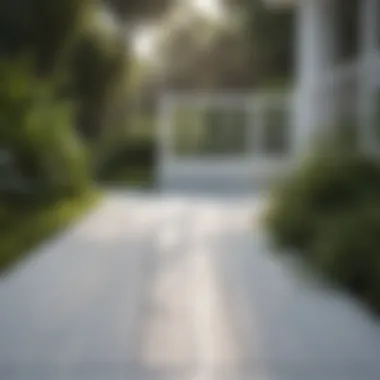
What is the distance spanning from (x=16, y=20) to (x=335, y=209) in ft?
20.2

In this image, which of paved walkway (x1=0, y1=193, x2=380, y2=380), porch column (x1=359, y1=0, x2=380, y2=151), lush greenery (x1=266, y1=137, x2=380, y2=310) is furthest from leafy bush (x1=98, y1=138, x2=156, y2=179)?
lush greenery (x1=266, y1=137, x2=380, y2=310)

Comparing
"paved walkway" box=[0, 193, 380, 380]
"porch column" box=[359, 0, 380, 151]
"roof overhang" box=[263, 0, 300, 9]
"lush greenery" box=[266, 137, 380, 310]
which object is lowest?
"paved walkway" box=[0, 193, 380, 380]

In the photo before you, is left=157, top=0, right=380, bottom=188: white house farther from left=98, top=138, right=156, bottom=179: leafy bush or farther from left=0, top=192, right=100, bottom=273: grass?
left=98, top=138, right=156, bottom=179: leafy bush

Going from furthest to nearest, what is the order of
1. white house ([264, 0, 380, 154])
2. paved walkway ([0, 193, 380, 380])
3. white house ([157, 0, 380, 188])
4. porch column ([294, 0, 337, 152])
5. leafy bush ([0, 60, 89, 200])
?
porch column ([294, 0, 337, 152])
leafy bush ([0, 60, 89, 200])
white house ([157, 0, 380, 188])
white house ([264, 0, 380, 154])
paved walkway ([0, 193, 380, 380])

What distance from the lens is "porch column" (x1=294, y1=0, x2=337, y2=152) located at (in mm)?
13305

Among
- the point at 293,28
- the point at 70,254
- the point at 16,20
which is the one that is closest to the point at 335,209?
the point at 70,254

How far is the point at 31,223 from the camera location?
11086 millimetres

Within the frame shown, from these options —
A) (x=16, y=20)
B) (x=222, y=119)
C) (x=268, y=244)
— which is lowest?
(x=268, y=244)

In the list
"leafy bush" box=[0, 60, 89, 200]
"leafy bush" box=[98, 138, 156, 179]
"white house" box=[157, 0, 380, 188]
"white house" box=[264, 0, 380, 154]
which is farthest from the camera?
"leafy bush" box=[98, 138, 156, 179]

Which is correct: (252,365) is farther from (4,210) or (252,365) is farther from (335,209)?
(4,210)

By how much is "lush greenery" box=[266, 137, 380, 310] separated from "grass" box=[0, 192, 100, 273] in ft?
9.56

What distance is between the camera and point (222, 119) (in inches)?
731

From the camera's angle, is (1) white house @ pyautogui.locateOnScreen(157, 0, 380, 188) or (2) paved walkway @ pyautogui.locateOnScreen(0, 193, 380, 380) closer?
(2) paved walkway @ pyautogui.locateOnScreen(0, 193, 380, 380)

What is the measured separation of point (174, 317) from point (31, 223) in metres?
5.24
